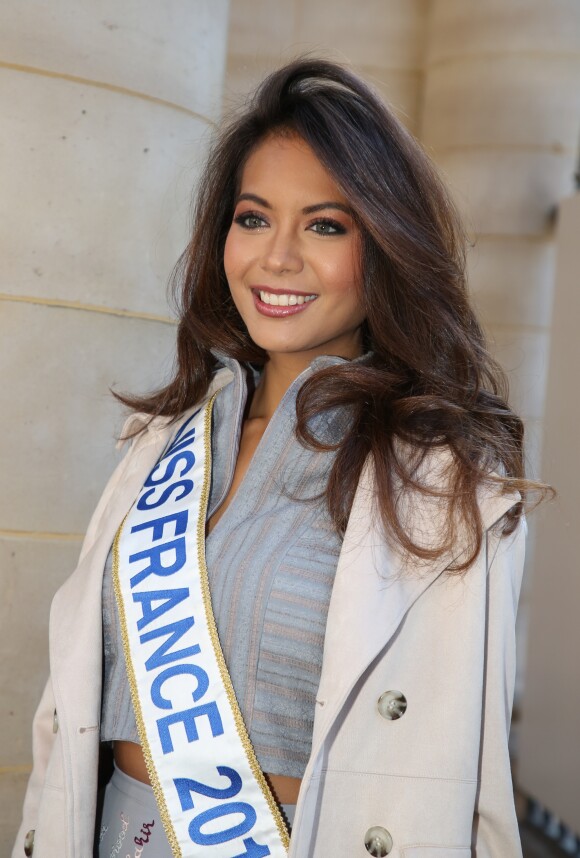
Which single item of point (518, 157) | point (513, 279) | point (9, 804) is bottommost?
point (9, 804)

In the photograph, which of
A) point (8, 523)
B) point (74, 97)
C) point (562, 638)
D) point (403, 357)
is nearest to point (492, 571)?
point (403, 357)

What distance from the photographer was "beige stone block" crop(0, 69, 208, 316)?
221cm

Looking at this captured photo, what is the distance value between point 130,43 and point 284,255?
2.97ft

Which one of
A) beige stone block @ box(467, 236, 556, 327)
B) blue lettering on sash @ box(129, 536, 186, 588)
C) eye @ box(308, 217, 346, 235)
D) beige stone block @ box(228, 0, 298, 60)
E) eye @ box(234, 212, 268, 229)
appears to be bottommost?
blue lettering on sash @ box(129, 536, 186, 588)

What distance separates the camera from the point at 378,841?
142cm

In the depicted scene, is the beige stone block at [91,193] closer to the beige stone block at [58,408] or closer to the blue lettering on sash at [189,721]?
the beige stone block at [58,408]

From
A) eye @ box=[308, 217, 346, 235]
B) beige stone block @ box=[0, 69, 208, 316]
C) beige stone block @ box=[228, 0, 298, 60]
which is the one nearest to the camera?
eye @ box=[308, 217, 346, 235]

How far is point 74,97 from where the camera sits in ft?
7.41

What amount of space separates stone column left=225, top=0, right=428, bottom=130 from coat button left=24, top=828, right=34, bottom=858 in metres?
3.59

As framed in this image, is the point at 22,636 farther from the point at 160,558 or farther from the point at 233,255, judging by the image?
the point at 233,255

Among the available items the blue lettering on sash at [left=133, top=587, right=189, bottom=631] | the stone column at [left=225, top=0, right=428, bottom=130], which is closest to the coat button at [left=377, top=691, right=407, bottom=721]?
the blue lettering on sash at [left=133, top=587, right=189, bottom=631]

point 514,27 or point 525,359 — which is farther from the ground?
point 514,27

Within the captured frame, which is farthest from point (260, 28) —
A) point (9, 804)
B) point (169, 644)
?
point (169, 644)

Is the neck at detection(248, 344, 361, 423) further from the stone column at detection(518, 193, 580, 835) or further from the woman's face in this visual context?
the stone column at detection(518, 193, 580, 835)
